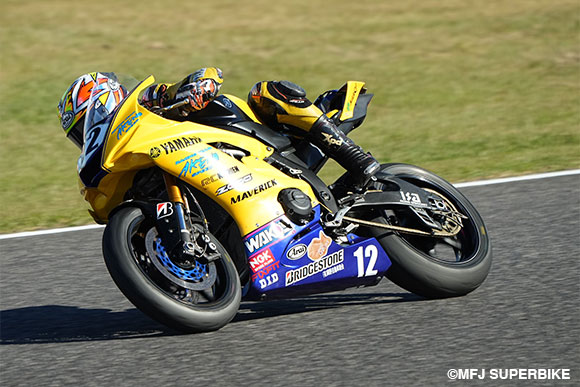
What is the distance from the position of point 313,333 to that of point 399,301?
2.29ft

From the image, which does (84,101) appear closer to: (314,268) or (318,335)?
(314,268)

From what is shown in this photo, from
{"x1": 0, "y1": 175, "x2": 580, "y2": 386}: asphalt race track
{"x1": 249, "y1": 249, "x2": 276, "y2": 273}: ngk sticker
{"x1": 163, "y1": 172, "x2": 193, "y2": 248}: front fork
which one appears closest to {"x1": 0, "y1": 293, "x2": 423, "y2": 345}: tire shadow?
{"x1": 0, "y1": 175, "x2": 580, "y2": 386}: asphalt race track

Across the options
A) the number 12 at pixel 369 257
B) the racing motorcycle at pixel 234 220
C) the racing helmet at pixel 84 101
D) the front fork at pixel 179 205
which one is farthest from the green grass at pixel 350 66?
the number 12 at pixel 369 257

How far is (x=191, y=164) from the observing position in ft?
15.0

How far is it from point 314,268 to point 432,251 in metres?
0.83

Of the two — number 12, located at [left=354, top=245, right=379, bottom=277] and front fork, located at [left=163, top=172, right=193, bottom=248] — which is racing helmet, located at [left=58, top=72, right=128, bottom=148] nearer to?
front fork, located at [left=163, top=172, right=193, bottom=248]

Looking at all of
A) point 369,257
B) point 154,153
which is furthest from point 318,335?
point 154,153

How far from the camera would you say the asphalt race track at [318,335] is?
396 cm

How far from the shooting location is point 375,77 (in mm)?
12414

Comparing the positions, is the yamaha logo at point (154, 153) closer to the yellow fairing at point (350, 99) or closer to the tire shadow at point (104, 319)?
the tire shadow at point (104, 319)

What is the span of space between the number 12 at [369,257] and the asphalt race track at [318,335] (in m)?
0.20

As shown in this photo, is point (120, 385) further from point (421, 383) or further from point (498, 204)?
point (498, 204)

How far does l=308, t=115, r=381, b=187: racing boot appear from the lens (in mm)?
5000

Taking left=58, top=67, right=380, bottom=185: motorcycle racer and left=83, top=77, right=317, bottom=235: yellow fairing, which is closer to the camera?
left=83, top=77, right=317, bottom=235: yellow fairing
